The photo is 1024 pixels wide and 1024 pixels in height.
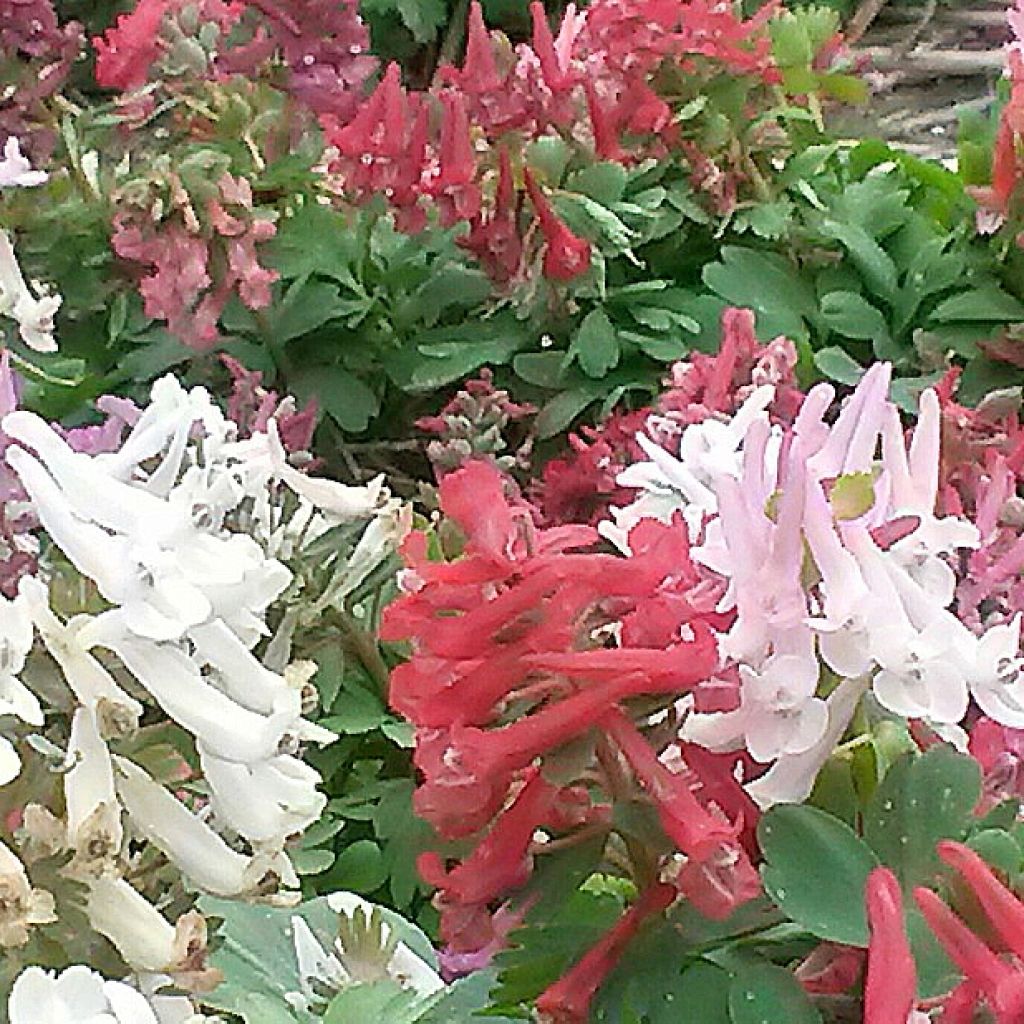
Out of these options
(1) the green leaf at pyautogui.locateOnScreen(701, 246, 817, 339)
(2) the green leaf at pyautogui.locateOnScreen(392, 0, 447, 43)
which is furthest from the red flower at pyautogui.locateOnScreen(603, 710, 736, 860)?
(2) the green leaf at pyautogui.locateOnScreen(392, 0, 447, 43)

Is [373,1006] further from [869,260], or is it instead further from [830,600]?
[869,260]

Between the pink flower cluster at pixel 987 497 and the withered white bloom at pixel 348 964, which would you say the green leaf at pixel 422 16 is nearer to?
the pink flower cluster at pixel 987 497

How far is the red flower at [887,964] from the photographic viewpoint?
32 cm

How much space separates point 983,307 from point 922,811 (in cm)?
61

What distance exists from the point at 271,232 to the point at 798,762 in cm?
59

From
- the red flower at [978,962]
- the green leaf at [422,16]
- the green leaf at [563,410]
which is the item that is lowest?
the green leaf at [563,410]

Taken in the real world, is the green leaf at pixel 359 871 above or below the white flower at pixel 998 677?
below

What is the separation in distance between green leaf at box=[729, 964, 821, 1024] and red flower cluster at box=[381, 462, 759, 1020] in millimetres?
16

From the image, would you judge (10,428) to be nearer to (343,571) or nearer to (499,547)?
(499,547)

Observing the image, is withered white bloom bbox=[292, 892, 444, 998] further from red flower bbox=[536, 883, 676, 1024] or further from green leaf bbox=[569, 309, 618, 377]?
green leaf bbox=[569, 309, 618, 377]

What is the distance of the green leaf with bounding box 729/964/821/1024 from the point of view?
0.35 metres

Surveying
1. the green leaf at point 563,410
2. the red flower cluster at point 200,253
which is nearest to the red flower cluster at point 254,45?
the red flower cluster at point 200,253

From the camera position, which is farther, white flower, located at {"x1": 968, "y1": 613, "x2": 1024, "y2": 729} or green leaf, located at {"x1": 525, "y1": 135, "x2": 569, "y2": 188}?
green leaf, located at {"x1": 525, "y1": 135, "x2": 569, "y2": 188}

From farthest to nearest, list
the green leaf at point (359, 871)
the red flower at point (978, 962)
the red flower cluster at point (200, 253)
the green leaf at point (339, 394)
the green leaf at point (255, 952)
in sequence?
the green leaf at point (339, 394), the red flower cluster at point (200, 253), the green leaf at point (359, 871), the green leaf at point (255, 952), the red flower at point (978, 962)
